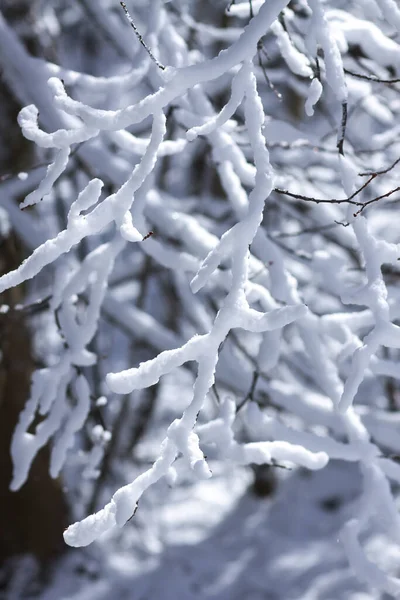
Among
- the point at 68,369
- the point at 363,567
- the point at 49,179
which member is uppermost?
the point at 49,179

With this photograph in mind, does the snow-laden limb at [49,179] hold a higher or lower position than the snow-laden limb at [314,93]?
lower

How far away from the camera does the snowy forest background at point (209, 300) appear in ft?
5.11

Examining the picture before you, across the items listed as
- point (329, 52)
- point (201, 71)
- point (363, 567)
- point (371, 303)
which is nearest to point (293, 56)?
point (329, 52)

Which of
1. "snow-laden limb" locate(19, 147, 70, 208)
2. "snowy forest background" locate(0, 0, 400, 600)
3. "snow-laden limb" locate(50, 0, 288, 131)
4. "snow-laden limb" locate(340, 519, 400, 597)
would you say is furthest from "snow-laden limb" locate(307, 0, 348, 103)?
"snow-laden limb" locate(340, 519, 400, 597)

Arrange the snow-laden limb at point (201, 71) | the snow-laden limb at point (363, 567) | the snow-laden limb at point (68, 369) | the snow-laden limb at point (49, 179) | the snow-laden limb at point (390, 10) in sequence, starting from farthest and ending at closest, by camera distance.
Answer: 1. the snow-laden limb at point (68, 369)
2. the snow-laden limb at point (363, 567)
3. the snow-laden limb at point (390, 10)
4. the snow-laden limb at point (49, 179)
5. the snow-laden limb at point (201, 71)

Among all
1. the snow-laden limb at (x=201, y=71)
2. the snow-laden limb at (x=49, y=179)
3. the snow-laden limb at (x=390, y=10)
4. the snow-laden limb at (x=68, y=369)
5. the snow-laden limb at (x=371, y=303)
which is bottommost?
the snow-laden limb at (x=68, y=369)

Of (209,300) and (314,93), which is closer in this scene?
(314,93)

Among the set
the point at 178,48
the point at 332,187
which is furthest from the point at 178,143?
the point at 332,187

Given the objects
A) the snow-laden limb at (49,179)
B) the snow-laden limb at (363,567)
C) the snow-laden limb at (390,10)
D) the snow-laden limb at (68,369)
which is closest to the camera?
the snow-laden limb at (49,179)

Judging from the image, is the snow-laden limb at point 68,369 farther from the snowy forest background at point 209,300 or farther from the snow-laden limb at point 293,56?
the snow-laden limb at point 293,56

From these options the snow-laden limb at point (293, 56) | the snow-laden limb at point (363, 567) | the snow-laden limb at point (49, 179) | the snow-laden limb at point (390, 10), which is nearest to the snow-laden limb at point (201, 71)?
the snow-laden limb at point (49, 179)

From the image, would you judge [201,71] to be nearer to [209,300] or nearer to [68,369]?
[68,369]

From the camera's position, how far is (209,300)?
4.22m

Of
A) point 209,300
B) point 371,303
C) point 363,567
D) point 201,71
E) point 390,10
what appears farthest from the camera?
point 209,300
